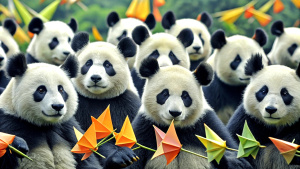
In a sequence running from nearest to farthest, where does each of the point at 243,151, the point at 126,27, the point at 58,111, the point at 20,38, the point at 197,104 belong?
the point at 243,151 → the point at 58,111 → the point at 197,104 → the point at 126,27 → the point at 20,38

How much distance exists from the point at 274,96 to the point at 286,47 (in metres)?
3.54

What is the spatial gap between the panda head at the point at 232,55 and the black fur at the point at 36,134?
3.06 metres

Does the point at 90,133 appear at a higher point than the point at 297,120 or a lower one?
higher

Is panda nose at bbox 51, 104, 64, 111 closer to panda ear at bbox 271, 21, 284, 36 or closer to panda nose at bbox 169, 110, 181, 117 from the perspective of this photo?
panda nose at bbox 169, 110, 181, 117

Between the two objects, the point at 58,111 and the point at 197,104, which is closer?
the point at 58,111

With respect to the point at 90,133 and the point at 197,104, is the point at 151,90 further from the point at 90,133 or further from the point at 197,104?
the point at 90,133

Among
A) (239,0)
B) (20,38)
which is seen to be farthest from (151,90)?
(239,0)

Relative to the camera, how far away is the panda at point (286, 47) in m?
9.20

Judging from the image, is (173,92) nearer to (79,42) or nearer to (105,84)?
(105,84)

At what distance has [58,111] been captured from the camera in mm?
5352

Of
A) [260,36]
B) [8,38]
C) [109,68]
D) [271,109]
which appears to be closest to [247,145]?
[271,109]

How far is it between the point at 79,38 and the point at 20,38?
12.4ft

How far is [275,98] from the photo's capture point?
585cm

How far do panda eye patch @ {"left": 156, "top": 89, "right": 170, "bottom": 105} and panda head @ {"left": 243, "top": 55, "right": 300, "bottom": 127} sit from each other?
947mm
